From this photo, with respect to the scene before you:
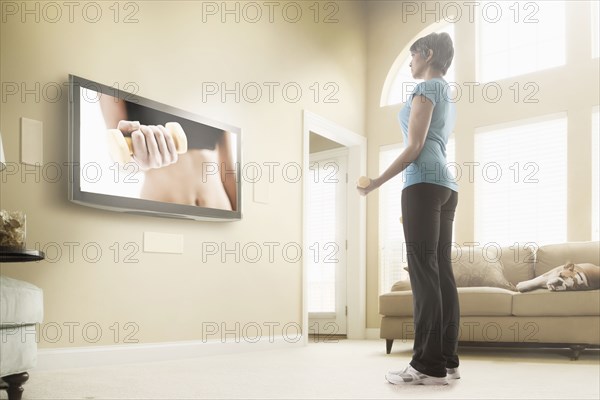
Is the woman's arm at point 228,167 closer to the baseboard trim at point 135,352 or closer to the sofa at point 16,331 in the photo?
the baseboard trim at point 135,352

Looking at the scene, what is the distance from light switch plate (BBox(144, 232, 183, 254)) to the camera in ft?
12.4

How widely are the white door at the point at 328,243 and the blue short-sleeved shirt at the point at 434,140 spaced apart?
380cm

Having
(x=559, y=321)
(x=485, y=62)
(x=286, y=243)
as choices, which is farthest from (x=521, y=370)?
(x=485, y=62)

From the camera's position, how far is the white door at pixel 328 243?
6332 millimetres

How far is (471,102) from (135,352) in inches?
144

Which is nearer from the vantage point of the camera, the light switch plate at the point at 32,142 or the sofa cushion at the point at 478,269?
the light switch plate at the point at 32,142

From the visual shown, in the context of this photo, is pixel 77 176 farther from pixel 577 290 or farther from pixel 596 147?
pixel 596 147

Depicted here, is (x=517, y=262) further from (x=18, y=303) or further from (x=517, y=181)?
(x=18, y=303)

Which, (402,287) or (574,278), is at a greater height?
(574,278)

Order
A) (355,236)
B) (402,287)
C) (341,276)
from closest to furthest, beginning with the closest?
1. (402,287)
2. (355,236)
3. (341,276)

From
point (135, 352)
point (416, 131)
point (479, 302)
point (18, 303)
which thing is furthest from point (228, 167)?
point (18, 303)

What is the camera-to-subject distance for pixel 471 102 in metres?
5.59

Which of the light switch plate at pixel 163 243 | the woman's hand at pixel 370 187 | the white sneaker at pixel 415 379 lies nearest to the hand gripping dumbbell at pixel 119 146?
the light switch plate at pixel 163 243

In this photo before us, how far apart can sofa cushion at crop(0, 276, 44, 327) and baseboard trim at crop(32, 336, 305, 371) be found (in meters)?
1.07
